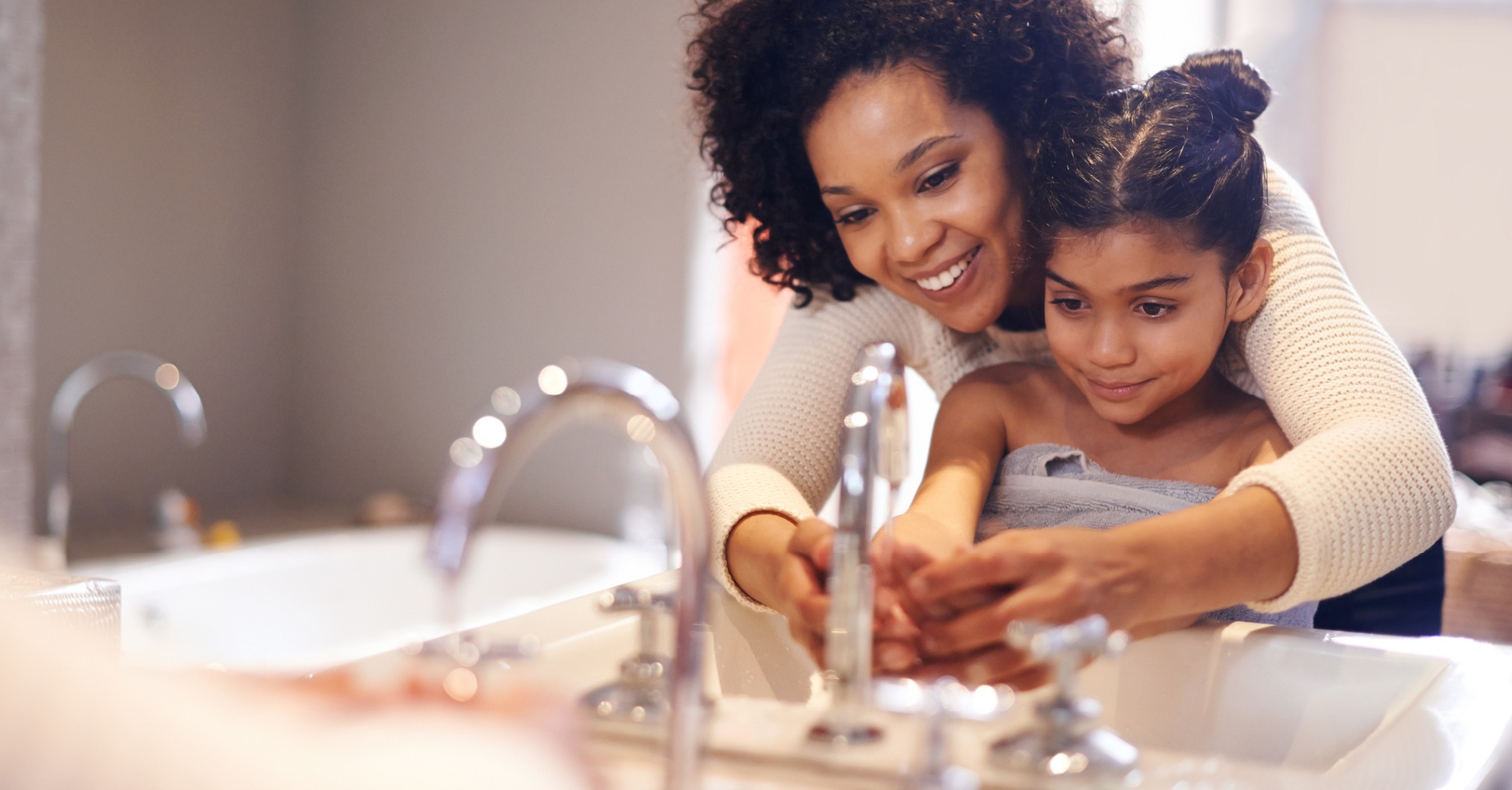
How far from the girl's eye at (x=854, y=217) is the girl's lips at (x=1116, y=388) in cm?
23

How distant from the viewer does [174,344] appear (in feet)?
9.25

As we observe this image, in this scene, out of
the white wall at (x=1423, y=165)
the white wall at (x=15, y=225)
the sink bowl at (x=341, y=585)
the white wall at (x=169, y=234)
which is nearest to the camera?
the white wall at (x=15, y=225)

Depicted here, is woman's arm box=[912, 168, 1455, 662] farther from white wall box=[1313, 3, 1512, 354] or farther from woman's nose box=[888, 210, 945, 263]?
white wall box=[1313, 3, 1512, 354]

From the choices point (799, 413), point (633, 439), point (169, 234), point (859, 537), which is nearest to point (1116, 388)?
point (799, 413)

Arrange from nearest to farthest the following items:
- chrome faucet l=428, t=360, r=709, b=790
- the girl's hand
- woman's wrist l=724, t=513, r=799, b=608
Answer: chrome faucet l=428, t=360, r=709, b=790
the girl's hand
woman's wrist l=724, t=513, r=799, b=608

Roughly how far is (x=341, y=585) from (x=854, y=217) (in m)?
1.91

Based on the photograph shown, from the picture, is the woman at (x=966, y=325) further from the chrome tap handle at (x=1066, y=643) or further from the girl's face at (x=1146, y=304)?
the chrome tap handle at (x=1066, y=643)

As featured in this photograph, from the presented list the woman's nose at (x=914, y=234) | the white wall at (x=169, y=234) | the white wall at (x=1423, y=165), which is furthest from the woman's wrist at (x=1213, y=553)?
the white wall at (x=169, y=234)

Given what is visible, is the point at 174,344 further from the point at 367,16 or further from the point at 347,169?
the point at 367,16

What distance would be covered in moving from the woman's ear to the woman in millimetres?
12

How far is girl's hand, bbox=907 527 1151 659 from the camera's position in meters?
0.70

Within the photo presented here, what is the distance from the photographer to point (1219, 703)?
0.80 metres

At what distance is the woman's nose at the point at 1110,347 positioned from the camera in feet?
2.96

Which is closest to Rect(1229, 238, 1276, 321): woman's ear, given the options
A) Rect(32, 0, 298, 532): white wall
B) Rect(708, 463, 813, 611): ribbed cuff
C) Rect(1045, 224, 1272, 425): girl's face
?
Rect(1045, 224, 1272, 425): girl's face
